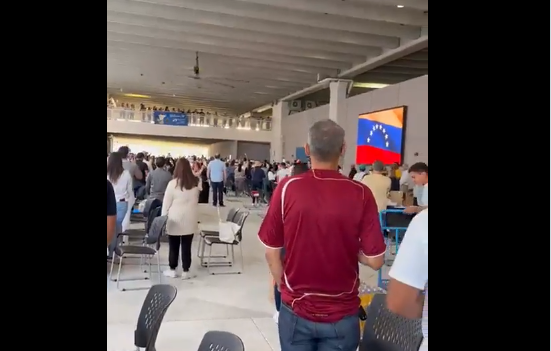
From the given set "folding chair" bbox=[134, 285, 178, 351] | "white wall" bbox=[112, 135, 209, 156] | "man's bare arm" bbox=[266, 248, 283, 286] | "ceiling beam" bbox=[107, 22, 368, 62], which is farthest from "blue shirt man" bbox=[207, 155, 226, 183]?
"white wall" bbox=[112, 135, 209, 156]

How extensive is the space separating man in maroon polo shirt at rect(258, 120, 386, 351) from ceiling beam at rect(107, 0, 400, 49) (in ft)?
33.2

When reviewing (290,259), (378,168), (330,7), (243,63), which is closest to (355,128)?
(243,63)

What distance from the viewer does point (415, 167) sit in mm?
4762

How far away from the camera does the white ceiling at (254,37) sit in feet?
34.7

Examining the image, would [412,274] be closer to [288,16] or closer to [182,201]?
[182,201]

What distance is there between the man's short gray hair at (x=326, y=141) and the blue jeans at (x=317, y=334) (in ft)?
2.01

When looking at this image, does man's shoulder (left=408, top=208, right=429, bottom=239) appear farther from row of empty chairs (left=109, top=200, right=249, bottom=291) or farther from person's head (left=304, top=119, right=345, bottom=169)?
row of empty chairs (left=109, top=200, right=249, bottom=291)

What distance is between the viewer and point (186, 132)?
27.0m

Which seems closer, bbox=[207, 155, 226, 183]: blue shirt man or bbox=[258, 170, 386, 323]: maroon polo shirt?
bbox=[258, 170, 386, 323]: maroon polo shirt

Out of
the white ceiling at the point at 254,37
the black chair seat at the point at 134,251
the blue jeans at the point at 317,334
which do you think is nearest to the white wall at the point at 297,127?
the white ceiling at the point at 254,37

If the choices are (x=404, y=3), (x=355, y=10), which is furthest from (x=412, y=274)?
(x=355, y=10)

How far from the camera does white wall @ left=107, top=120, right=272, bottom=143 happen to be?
25.8 meters
